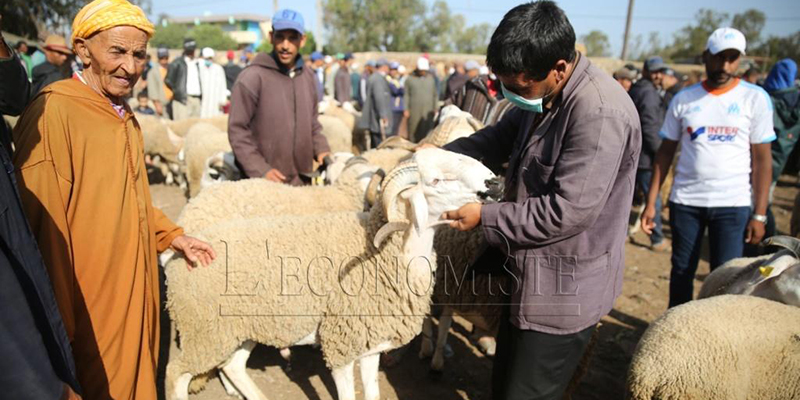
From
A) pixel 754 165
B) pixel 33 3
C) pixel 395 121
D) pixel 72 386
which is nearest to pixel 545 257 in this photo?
pixel 72 386

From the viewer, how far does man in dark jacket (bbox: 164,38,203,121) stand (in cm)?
982

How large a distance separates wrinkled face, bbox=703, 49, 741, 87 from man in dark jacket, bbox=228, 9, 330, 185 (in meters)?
2.78

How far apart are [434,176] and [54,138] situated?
1.58 meters

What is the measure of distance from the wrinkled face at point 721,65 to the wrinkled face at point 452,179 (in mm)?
1737

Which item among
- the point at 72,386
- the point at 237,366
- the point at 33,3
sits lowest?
the point at 237,366

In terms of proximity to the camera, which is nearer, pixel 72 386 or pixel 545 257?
pixel 72 386

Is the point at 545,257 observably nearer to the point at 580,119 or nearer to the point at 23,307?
A: the point at 580,119

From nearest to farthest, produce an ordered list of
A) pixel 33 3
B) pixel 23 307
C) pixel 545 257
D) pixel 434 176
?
pixel 23 307 → pixel 545 257 → pixel 434 176 → pixel 33 3

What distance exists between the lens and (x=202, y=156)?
6.36 metres

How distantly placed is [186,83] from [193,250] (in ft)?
28.5

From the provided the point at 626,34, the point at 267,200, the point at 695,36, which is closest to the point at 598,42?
the point at 695,36

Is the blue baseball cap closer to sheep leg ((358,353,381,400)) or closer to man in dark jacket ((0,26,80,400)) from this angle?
sheep leg ((358,353,381,400))

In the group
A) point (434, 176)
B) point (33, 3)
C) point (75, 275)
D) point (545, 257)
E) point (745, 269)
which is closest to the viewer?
point (75, 275)

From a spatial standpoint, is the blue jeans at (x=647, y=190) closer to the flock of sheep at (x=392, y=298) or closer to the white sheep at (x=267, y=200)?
the flock of sheep at (x=392, y=298)
